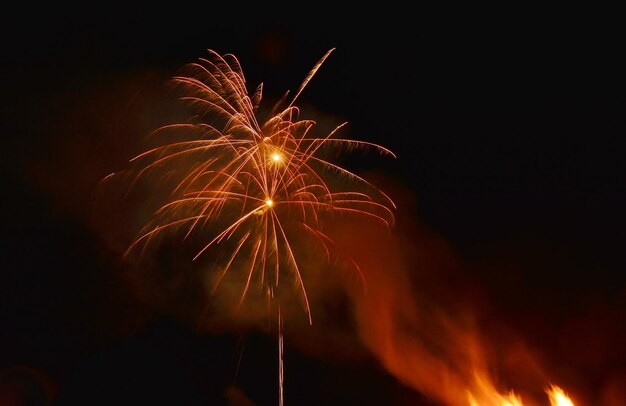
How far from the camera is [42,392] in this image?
11586 millimetres

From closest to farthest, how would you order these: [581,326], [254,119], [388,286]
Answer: [254,119], [581,326], [388,286]

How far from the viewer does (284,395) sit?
12.6 metres

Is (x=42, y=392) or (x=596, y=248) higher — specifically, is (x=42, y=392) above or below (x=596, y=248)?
below

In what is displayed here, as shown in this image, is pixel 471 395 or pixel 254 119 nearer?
pixel 254 119

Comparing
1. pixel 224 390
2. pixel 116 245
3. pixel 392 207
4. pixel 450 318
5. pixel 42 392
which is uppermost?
pixel 392 207

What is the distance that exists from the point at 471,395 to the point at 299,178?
495 cm

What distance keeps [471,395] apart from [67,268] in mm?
8395

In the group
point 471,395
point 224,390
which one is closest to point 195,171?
point 224,390

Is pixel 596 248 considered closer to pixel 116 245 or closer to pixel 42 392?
pixel 116 245

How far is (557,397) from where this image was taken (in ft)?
32.0

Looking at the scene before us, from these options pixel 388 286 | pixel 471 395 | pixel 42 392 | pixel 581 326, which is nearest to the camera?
pixel 581 326

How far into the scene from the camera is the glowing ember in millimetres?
9630

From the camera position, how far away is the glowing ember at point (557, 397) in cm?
963

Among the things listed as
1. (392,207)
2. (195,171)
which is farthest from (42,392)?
(392,207)
